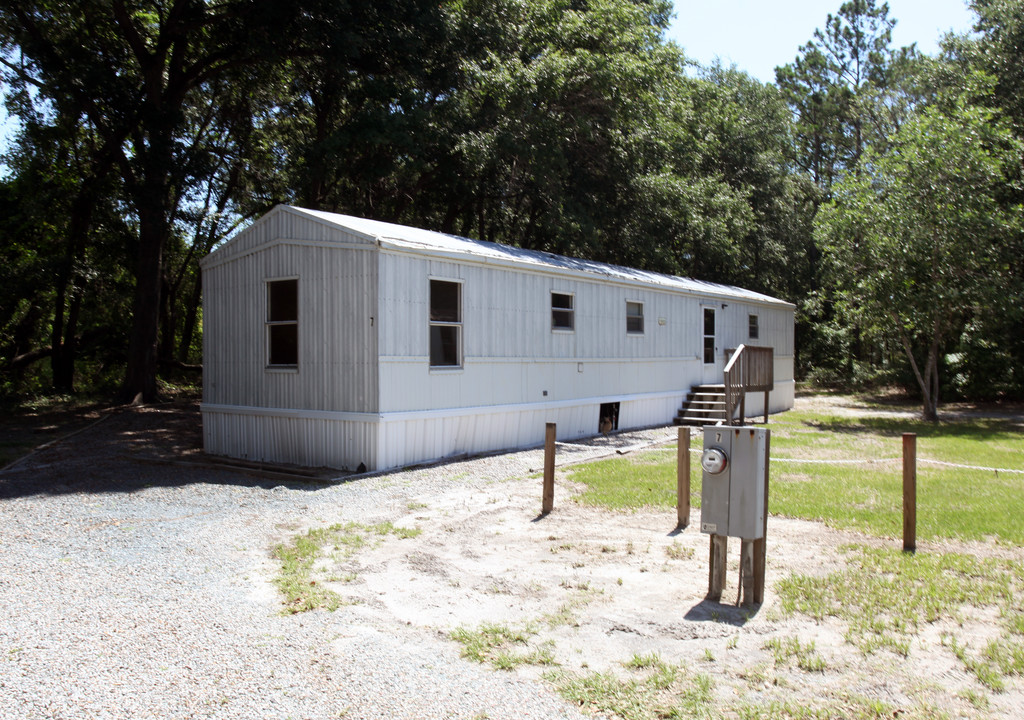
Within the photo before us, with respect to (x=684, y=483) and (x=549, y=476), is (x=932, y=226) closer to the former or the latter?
(x=684, y=483)

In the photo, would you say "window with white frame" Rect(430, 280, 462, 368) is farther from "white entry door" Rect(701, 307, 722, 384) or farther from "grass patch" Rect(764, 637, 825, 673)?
"white entry door" Rect(701, 307, 722, 384)

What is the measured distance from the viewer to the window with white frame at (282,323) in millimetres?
11133

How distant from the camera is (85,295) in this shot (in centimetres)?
2038

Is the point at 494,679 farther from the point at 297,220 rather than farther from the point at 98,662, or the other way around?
the point at 297,220

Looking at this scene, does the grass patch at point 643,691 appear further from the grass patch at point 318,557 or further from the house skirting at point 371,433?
the house skirting at point 371,433

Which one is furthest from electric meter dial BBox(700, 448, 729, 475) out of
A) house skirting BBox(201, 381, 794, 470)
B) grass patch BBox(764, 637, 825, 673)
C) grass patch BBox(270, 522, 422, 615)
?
house skirting BBox(201, 381, 794, 470)

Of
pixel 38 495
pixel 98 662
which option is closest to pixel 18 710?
pixel 98 662

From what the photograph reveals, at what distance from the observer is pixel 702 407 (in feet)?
56.9

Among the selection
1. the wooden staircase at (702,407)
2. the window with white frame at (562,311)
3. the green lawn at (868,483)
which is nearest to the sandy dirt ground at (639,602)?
the green lawn at (868,483)

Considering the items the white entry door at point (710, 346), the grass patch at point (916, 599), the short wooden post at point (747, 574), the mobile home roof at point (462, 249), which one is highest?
the mobile home roof at point (462, 249)

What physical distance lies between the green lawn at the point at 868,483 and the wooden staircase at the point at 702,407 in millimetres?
2269

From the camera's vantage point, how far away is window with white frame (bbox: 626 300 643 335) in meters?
15.9

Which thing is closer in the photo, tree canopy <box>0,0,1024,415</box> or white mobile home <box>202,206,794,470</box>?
white mobile home <box>202,206,794,470</box>

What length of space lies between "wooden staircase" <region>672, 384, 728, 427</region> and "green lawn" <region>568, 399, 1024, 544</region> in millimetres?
2269
